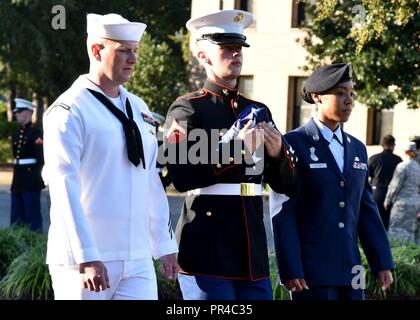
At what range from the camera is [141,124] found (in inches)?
203

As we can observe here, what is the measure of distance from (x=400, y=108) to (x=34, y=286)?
1823cm

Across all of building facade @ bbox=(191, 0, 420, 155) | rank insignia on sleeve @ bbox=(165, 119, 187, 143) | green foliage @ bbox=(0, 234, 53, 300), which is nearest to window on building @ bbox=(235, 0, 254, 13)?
building facade @ bbox=(191, 0, 420, 155)

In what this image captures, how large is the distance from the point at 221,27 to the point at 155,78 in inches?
978

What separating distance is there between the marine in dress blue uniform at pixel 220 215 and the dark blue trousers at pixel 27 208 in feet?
28.3

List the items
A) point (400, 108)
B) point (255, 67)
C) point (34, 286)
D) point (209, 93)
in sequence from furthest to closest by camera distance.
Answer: point (255, 67)
point (400, 108)
point (34, 286)
point (209, 93)

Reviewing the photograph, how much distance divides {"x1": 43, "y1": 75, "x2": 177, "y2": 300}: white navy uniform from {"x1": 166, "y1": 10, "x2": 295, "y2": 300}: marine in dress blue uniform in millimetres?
364

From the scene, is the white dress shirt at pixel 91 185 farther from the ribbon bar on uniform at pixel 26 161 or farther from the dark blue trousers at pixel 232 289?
the ribbon bar on uniform at pixel 26 161

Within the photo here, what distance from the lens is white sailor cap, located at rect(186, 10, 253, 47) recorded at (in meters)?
5.58

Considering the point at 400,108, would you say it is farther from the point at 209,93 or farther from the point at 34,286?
the point at 209,93

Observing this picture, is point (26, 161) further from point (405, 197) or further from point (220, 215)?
point (220, 215)

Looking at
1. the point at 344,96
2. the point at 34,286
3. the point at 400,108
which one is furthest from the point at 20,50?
the point at 344,96

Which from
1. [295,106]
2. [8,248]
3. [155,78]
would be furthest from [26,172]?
[155,78]
